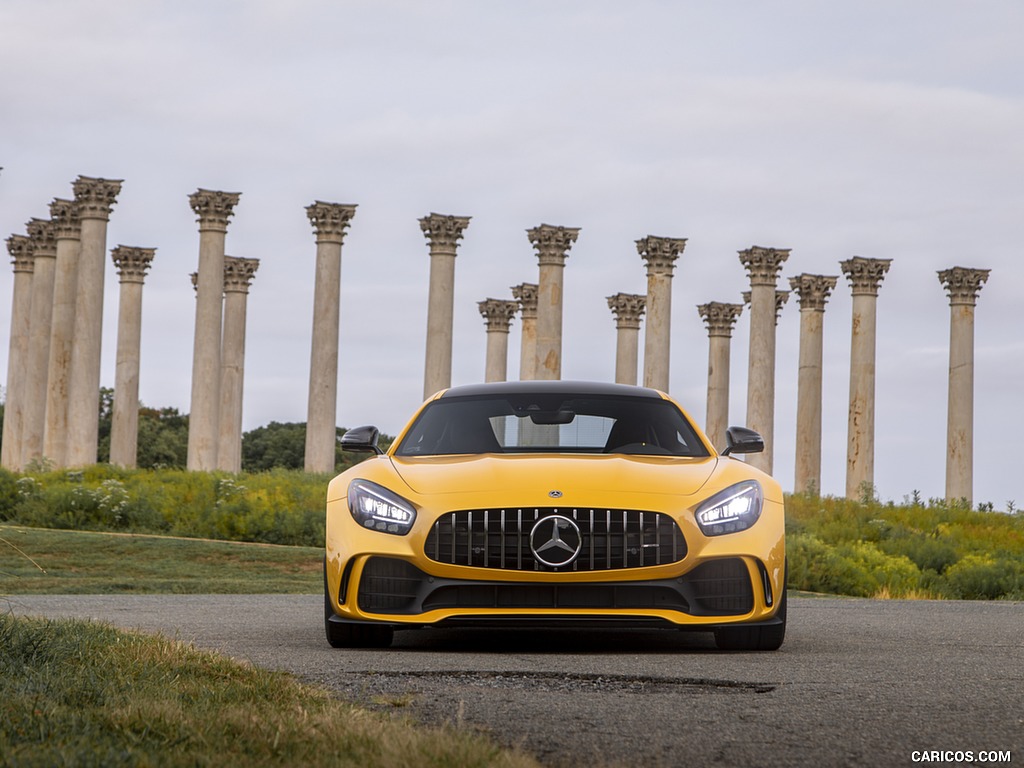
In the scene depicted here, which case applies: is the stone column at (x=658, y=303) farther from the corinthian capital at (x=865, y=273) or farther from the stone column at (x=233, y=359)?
the stone column at (x=233, y=359)

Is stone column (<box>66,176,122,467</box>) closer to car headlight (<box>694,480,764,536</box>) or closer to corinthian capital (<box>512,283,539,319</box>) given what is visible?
corinthian capital (<box>512,283,539,319</box>)

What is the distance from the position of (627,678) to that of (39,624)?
12.3 feet

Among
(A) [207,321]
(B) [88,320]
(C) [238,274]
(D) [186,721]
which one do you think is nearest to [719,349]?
(C) [238,274]

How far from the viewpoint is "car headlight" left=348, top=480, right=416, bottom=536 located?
369 inches

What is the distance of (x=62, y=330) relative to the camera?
49.5 metres

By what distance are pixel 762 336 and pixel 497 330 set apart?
44.6 ft

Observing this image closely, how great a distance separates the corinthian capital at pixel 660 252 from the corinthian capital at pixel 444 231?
19.4 feet

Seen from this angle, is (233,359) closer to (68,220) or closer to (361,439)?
(68,220)

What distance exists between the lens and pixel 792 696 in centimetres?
724

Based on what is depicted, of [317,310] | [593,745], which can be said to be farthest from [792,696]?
[317,310]

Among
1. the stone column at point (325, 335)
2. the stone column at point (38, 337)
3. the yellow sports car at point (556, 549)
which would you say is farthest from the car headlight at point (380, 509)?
the stone column at point (38, 337)

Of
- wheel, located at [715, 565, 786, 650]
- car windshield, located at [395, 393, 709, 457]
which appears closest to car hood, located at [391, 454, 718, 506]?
car windshield, located at [395, 393, 709, 457]

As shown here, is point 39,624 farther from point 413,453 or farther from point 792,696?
point 792,696

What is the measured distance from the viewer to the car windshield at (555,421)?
10.8 meters
